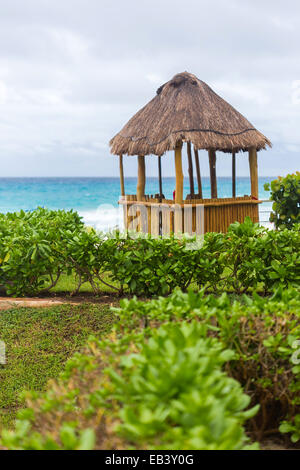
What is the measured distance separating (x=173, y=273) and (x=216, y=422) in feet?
14.6

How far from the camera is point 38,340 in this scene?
5453 millimetres

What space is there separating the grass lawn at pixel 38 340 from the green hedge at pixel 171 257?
611 millimetres

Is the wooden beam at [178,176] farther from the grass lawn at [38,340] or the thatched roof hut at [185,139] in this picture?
the grass lawn at [38,340]

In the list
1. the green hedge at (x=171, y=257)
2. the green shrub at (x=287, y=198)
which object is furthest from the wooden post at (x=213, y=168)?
the green hedge at (x=171, y=257)

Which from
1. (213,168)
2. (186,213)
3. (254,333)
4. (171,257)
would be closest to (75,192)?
(213,168)

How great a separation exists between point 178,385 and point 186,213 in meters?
8.35

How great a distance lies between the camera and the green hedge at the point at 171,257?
19.4 ft

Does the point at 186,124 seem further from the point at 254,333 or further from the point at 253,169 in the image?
the point at 254,333

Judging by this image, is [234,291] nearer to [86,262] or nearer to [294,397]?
[86,262]

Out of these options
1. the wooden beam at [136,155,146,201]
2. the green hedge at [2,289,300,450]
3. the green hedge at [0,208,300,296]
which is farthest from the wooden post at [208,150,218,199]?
the green hedge at [2,289,300,450]

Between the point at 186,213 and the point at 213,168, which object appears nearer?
the point at 186,213

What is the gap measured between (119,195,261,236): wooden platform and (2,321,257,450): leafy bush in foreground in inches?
306

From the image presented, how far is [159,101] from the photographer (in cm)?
1121

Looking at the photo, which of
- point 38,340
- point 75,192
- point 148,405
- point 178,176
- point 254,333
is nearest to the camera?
point 148,405
